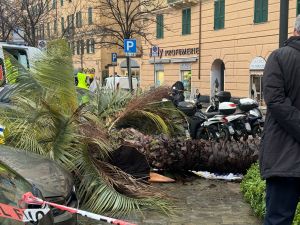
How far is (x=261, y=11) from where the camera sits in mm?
23219

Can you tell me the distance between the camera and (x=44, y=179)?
13.8ft

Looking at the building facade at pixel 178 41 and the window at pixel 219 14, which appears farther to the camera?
the building facade at pixel 178 41

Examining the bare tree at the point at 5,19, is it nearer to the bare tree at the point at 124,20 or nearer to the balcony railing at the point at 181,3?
the bare tree at the point at 124,20

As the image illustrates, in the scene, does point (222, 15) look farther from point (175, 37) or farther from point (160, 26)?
point (160, 26)

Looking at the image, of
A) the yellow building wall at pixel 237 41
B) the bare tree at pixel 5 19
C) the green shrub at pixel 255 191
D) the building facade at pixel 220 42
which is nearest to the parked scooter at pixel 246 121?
the green shrub at pixel 255 191

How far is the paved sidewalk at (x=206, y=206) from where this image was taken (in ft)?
16.6

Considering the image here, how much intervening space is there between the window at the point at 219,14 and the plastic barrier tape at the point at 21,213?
24.6 meters

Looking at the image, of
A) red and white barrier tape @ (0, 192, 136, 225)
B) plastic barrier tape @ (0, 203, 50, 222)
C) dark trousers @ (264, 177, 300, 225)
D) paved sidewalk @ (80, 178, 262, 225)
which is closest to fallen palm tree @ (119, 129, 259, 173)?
paved sidewalk @ (80, 178, 262, 225)

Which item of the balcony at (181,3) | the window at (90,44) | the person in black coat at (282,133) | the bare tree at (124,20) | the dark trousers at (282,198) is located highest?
the balcony at (181,3)

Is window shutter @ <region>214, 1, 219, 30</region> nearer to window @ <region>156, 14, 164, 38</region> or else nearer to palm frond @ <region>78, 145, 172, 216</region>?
window @ <region>156, 14, 164, 38</region>

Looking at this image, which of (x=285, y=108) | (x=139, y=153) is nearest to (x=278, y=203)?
(x=285, y=108)

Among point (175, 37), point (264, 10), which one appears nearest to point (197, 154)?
point (264, 10)

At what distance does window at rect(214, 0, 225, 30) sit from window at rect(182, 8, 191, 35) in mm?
2955

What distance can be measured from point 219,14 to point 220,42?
1.59 meters
